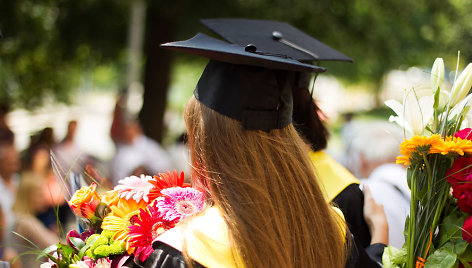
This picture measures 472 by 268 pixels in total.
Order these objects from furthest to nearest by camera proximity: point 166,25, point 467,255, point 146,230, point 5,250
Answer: point 166,25 < point 5,250 < point 467,255 < point 146,230

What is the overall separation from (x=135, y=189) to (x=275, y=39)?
Result: 124cm

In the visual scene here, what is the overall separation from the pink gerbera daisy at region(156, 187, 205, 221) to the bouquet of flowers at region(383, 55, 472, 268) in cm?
69

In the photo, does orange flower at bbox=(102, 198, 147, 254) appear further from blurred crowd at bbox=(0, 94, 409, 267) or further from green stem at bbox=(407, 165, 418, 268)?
green stem at bbox=(407, 165, 418, 268)

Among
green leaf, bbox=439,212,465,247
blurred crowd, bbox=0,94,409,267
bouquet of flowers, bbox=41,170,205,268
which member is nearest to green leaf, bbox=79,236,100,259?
bouquet of flowers, bbox=41,170,205,268

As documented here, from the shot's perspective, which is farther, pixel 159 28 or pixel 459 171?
pixel 159 28

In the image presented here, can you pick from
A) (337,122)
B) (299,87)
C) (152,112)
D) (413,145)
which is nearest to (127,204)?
(413,145)

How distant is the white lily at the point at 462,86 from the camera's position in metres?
1.65

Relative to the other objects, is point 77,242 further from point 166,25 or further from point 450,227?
point 166,25

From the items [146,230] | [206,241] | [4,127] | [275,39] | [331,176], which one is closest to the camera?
[206,241]

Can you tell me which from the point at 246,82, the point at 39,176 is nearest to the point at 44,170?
the point at 39,176

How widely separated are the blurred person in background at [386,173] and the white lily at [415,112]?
0.09m

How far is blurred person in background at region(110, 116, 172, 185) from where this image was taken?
567 centimetres

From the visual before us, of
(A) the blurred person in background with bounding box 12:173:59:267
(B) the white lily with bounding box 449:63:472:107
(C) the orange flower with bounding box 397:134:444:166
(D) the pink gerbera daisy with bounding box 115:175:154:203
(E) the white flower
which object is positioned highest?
(B) the white lily with bounding box 449:63:472:107

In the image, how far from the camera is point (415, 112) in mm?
1673
